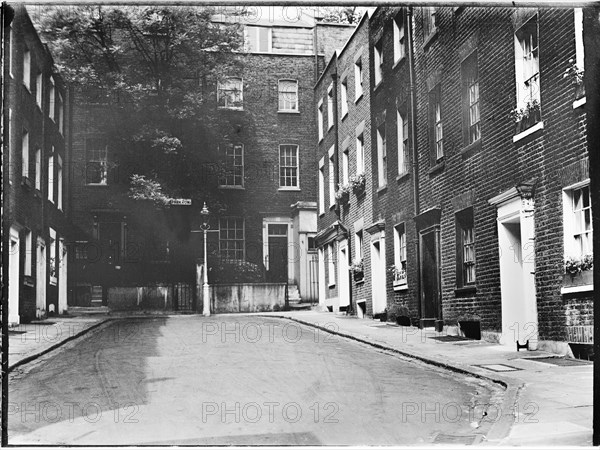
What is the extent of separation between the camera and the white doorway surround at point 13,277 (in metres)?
5.74

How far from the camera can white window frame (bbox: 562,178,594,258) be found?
6.10m

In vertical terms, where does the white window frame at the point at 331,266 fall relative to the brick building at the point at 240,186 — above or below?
below

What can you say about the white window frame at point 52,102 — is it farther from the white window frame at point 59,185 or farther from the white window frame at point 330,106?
the white window frame at point 330,106

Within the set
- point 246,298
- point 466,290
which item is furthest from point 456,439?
point 246,298

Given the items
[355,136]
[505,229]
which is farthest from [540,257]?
[355,136]

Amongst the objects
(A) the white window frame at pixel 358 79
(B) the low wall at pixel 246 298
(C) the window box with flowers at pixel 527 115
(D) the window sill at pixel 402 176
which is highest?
(A) the white window frame at pixel 358 79

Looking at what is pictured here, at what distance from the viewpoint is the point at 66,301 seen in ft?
19.8

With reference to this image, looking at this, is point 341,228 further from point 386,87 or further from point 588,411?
point 588,411

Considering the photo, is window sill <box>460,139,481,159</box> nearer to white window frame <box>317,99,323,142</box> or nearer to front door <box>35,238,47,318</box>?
white window frame <box>317,99,323,142</box>

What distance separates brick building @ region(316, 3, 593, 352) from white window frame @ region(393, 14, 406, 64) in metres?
0.01

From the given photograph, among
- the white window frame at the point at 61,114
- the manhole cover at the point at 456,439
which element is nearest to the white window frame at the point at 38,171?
the white window frame at the point at 61,114

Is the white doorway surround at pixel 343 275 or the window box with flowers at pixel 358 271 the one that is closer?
the white doorway surround at pixel 343 275

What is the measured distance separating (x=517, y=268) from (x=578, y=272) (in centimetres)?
46

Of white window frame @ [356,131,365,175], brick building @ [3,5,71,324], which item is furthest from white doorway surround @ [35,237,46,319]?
white window frame @ [356,131,365,175]
